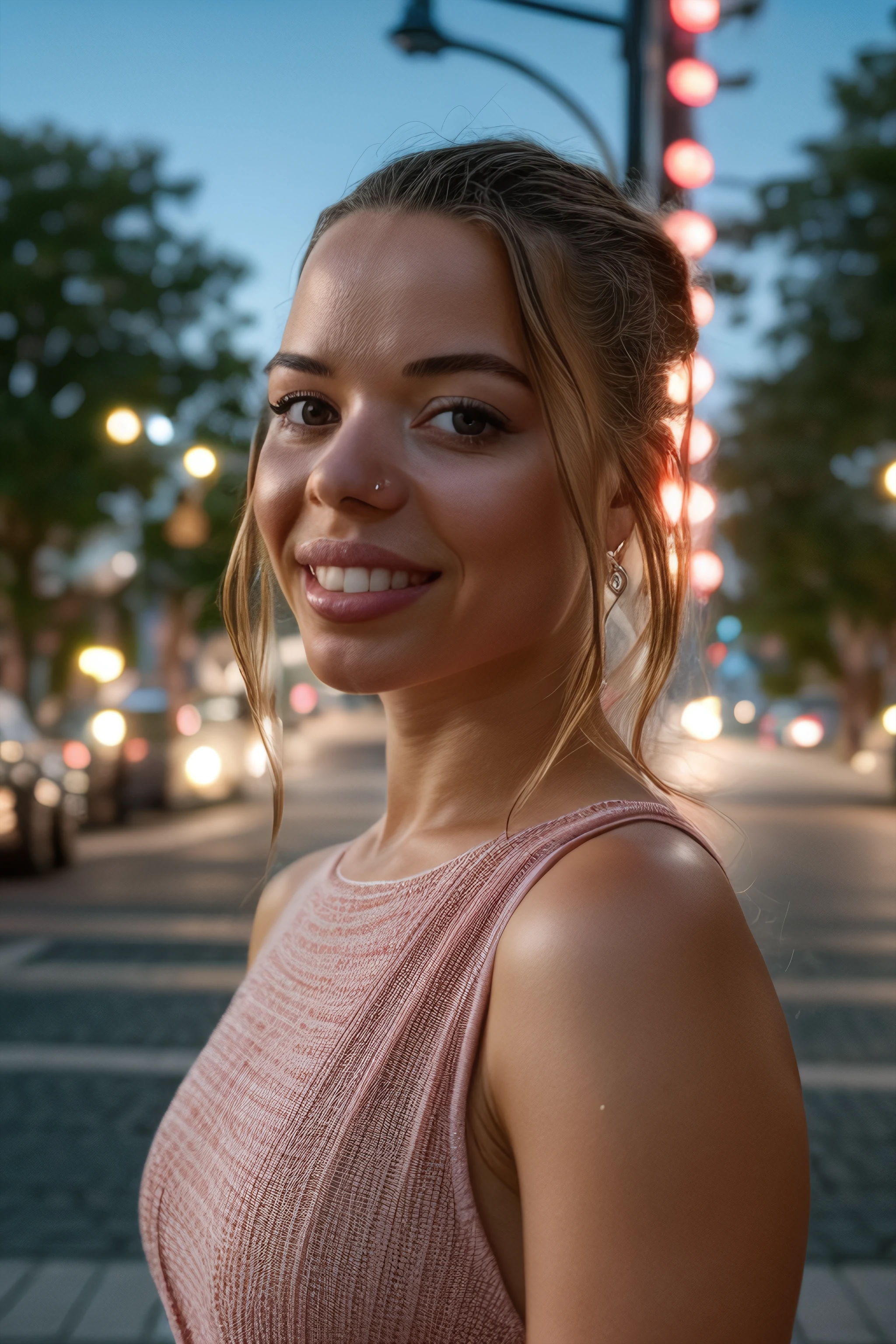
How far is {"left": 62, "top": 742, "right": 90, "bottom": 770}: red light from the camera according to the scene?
17.7 metres

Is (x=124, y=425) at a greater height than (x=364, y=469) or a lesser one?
greater

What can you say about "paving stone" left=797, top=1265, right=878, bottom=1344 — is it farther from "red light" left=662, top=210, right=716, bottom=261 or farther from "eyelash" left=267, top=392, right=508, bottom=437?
"red light" left=662, top=210, right=716, bottom=261

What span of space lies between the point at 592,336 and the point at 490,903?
0.54 m

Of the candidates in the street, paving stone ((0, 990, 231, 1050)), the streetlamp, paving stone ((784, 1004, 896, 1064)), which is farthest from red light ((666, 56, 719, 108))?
paving stone ((0, 990, 231, 1050))

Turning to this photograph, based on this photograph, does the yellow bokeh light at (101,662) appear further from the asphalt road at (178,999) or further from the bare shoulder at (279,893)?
the bare shoulder at (279,893)

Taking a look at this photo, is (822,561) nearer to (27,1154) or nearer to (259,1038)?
(27,1154)

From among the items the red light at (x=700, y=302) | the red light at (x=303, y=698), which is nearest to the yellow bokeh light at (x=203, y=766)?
the red light at (x=700, y=302)

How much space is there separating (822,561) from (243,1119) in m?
28.9

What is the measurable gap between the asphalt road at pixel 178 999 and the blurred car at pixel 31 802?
0.25m

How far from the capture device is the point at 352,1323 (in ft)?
3.74

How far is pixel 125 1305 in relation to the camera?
12.7 ft

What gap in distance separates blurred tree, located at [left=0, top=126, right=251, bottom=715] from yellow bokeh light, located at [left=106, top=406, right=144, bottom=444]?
1182 centimetres

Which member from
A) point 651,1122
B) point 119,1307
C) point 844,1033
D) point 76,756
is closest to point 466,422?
point 651,1122

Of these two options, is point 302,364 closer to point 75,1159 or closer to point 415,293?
point 415,293
